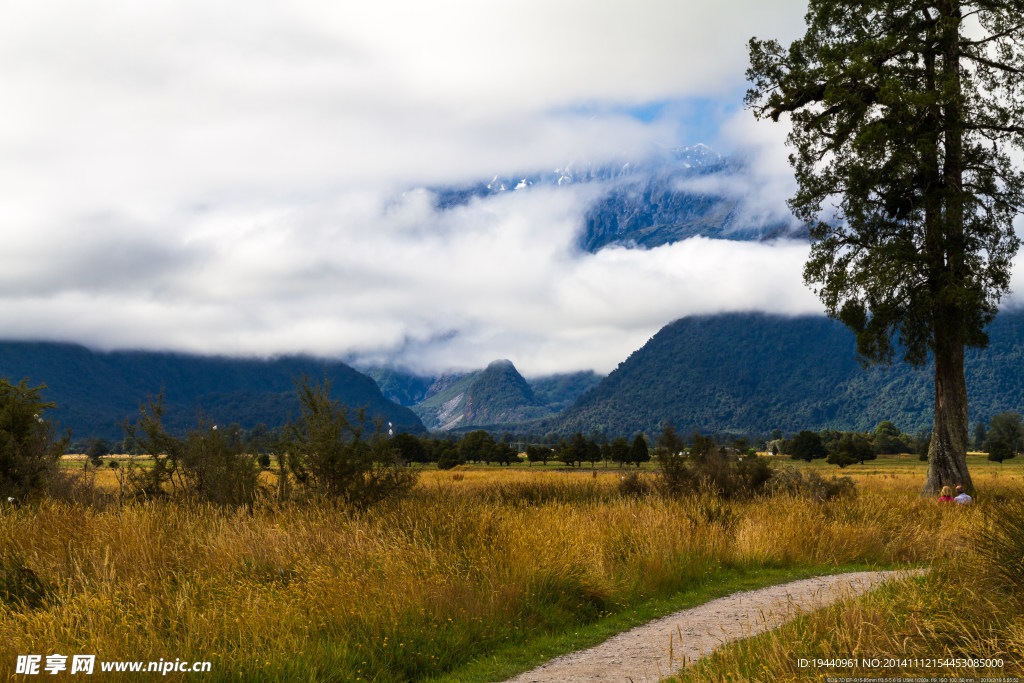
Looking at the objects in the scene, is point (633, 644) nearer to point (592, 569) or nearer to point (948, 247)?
point (592, 569)

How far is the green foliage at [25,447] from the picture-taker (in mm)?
16280

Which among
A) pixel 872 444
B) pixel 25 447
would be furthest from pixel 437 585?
pixel 872 444

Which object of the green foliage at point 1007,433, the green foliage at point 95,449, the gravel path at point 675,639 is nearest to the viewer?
the gravel path at point 675,639

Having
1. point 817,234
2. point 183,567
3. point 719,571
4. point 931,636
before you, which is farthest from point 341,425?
point 817,234

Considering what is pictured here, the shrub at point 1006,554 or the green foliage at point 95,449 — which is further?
the green foliage at point 95,449

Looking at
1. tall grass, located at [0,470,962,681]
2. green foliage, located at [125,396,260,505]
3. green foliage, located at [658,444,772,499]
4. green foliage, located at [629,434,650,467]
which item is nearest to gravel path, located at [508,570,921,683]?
tall grass, located at [0,470,962,681]

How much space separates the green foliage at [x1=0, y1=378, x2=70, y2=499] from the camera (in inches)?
641

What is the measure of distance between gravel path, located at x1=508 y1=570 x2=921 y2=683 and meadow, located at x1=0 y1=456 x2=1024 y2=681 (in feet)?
1.04

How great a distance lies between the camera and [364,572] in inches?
341

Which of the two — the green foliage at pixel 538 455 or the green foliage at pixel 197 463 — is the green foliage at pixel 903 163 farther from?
the green foliage at pixel 538 455

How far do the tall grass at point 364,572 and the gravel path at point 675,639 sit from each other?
90cm

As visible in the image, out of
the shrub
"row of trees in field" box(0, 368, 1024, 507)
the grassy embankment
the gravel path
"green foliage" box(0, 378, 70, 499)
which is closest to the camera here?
the grassy embankment

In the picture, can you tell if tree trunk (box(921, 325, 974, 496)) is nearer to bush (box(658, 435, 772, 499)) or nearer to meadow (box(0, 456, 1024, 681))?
bush (box(658, 435, 772, 499))

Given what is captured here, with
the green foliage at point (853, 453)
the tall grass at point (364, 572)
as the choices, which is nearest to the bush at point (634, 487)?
the tall grass at point (364, 572)
